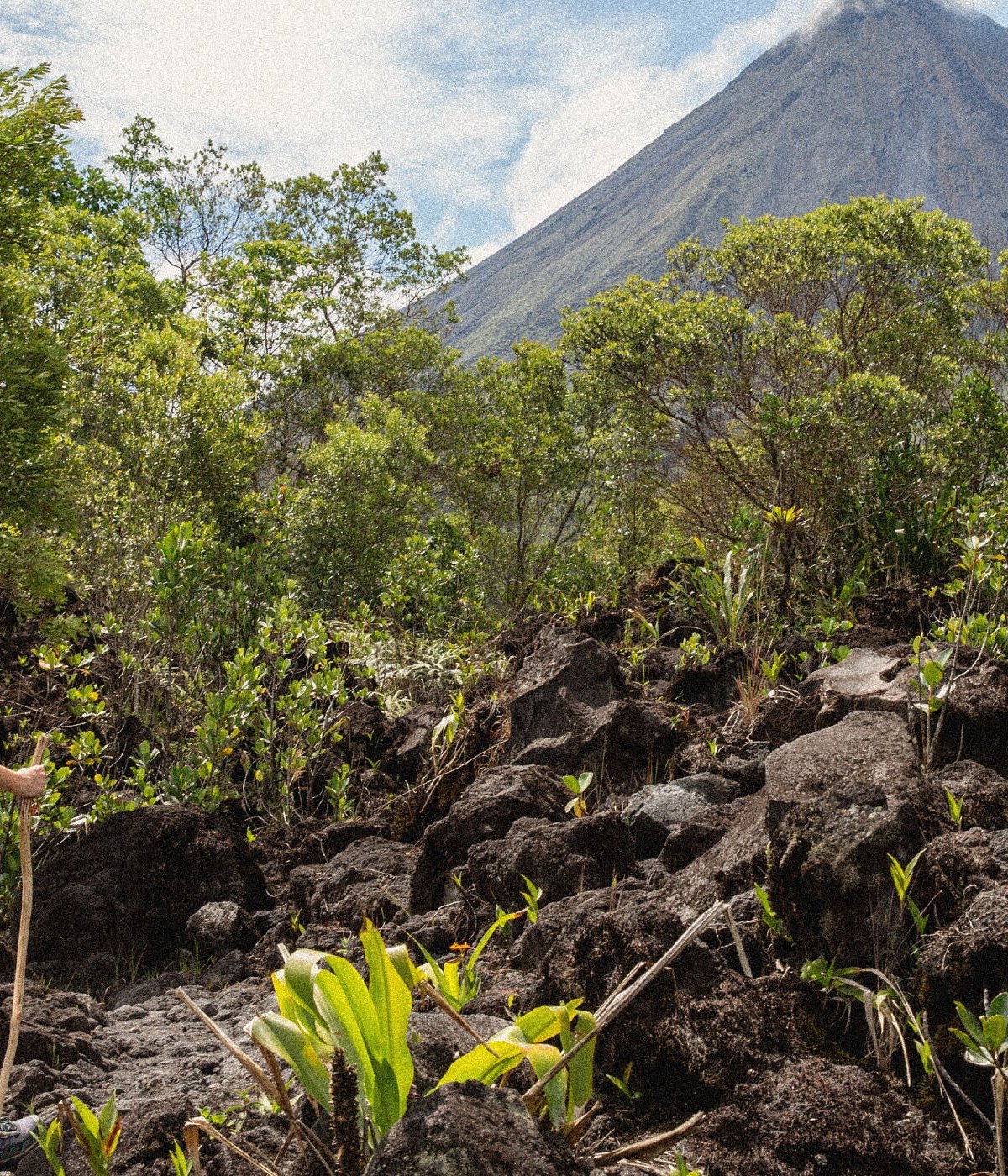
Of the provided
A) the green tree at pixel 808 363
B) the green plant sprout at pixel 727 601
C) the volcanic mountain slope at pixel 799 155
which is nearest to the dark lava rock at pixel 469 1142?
the green plant sprout at pixel 727 601

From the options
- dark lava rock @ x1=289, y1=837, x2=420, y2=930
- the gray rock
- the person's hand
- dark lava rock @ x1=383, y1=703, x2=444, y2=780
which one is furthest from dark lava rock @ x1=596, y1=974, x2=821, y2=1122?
dark lava rock @ x1=383, y1=703, x2=444, y2=780

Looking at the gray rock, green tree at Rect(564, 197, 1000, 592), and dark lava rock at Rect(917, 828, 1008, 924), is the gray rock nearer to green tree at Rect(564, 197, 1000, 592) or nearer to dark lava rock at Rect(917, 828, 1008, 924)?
dark lava rock at Rect(917, 828, 1008, 924)

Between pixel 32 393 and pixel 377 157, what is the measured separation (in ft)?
45.1

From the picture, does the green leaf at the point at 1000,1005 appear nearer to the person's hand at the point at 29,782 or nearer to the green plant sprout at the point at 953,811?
the green plant sprout at the point at 953,811

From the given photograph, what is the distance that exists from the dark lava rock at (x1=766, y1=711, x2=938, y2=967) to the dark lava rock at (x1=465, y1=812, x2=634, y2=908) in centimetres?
72

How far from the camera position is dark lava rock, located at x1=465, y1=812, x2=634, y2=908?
283 cm

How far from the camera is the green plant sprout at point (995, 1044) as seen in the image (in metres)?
1.43

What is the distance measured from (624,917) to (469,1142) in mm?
856

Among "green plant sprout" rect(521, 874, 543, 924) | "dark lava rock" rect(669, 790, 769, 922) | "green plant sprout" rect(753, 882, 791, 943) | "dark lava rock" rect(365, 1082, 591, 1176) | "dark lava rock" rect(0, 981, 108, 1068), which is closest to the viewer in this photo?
"dark lava rock" rect(365, 1082, 591, 1176)

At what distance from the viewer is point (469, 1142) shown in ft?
3.98

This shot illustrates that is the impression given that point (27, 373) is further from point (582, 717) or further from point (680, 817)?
point (680, 817)

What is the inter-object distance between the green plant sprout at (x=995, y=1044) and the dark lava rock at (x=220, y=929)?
247 cm

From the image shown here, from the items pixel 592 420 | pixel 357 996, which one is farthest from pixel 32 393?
pixel 592 420

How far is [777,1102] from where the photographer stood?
5.19ft
